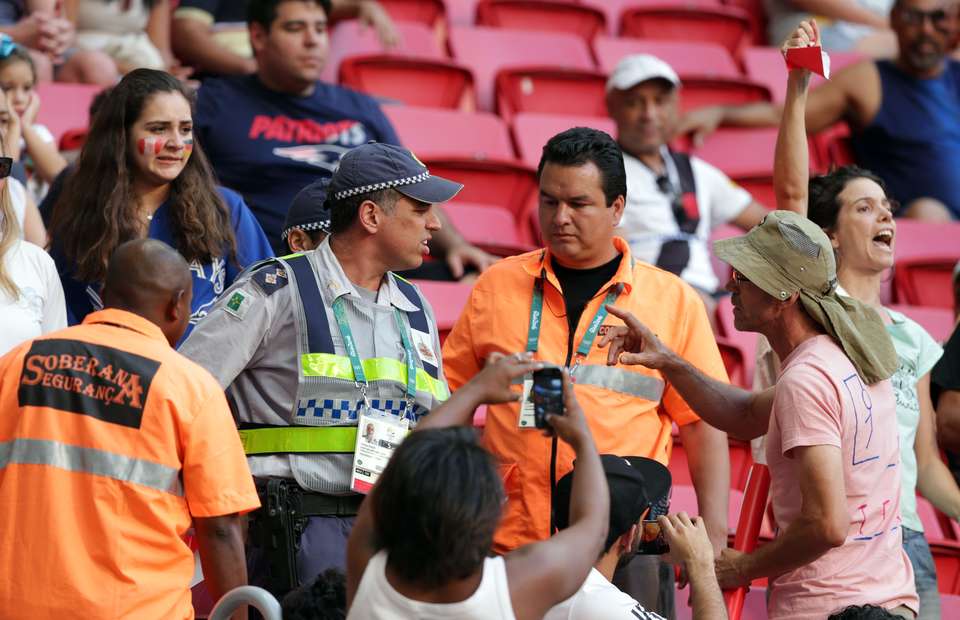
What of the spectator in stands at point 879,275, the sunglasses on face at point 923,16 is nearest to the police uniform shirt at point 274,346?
the spectator in stands at point 879,275

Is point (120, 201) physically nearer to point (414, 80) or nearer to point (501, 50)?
point (414, 80)

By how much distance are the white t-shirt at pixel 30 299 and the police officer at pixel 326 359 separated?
1.85ft

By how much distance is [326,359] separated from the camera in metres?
3.33

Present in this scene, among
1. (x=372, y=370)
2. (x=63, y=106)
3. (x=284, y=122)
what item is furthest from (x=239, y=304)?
(x=63, y=106)

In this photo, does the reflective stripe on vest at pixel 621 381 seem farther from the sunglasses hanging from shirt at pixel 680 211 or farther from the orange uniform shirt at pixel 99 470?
the sunglasses hanging from shirt at pixel 680 211

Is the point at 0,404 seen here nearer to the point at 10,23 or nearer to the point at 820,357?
the point at 820,357

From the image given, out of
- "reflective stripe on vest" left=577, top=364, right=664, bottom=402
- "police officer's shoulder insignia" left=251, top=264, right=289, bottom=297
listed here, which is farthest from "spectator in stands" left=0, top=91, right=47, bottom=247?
"reflective stripe on vest" left=577, top=364, right=664, bottom=402

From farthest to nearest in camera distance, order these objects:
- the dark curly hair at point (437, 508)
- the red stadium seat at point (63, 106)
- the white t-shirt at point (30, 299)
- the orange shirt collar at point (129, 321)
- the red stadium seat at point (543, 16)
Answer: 1. the red stadium seat at point (543, 16)
2. the red stadium seat at point (63, 106)
3. the white t-shirt at point (30, 299)
4. the orange shirt collar at point (129, 321)
5. the dark curly hair at point (437, 508)

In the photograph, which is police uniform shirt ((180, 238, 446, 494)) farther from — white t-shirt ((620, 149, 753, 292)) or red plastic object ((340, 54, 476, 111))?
red plastic object ((340, 54, 476, 111))

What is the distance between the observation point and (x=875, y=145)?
6934 mm

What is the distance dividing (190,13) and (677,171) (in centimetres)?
236

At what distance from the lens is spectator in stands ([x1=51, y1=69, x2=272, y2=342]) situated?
3.91 metres

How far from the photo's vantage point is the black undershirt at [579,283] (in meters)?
3.72

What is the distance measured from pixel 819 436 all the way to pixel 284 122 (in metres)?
2.81
